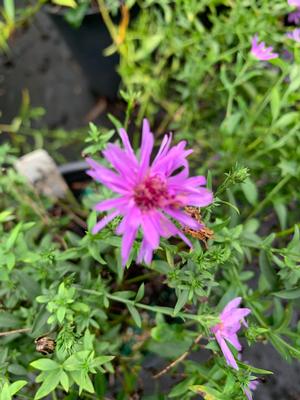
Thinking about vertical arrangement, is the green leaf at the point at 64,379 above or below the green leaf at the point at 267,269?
above

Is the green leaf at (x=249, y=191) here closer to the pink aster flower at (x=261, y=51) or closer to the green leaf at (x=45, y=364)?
the pink aster flower at (x=261, y=51)

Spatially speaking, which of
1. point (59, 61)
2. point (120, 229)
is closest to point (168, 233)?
point (120, 229)

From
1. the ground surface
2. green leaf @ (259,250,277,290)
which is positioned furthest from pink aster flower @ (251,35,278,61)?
the ground surface

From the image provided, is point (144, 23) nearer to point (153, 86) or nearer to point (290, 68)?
point (153, 86)

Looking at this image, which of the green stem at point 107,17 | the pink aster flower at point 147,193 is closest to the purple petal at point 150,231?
the pink aster flower at point 147,193

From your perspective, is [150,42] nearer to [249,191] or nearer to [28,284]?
[249,191]

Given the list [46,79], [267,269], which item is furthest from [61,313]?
[46,79]
